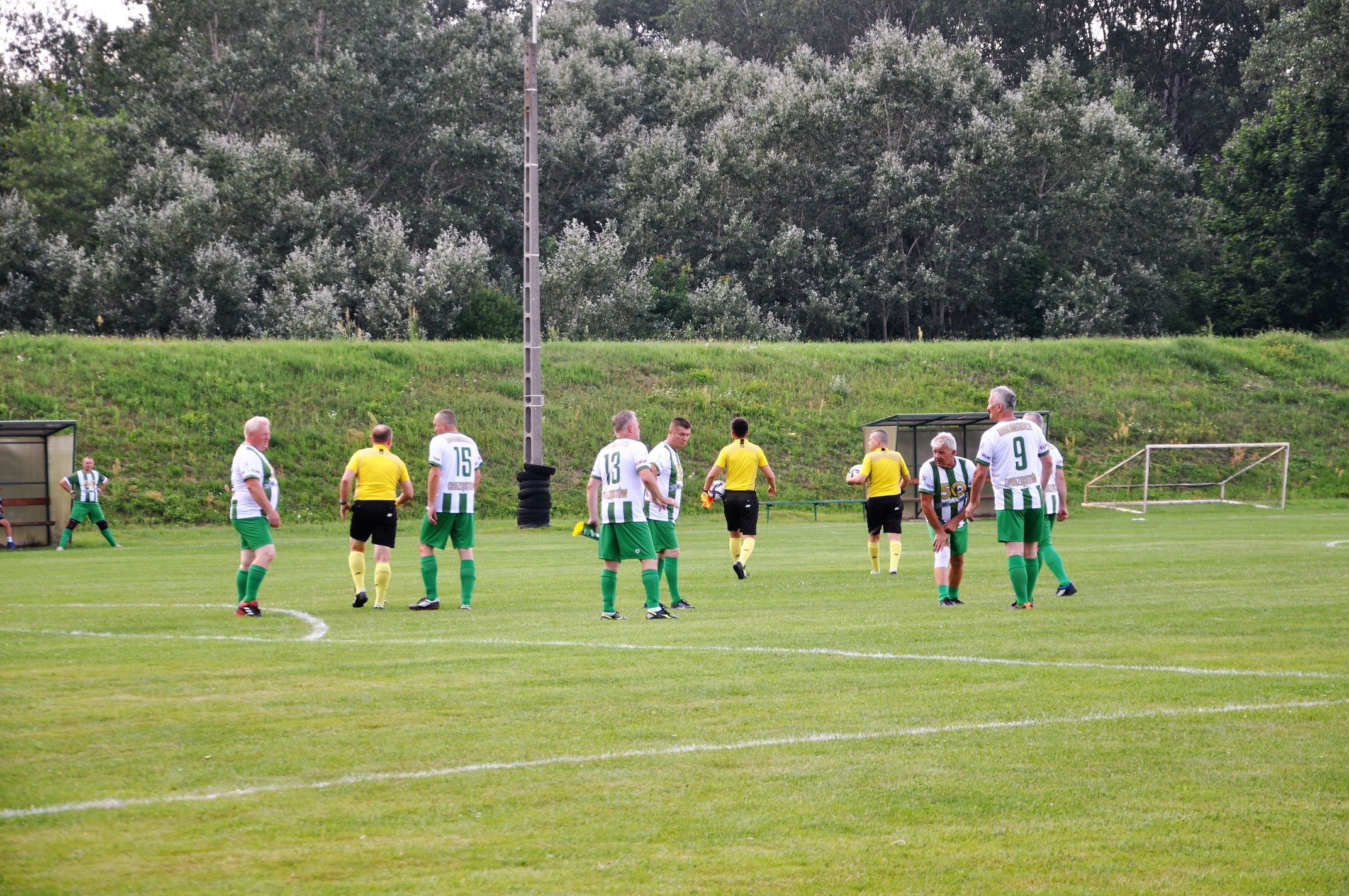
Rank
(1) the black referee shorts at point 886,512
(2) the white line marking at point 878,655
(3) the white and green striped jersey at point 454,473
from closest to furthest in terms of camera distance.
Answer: (2) the white line marking at point 878,655
(3) the white and green striped jersey at point 454,473
(1) the black referee shorts at point 886,512

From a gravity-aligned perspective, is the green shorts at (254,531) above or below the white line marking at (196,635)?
above

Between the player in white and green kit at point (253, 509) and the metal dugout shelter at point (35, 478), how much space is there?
668 inches

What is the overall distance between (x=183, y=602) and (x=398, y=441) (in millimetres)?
21771

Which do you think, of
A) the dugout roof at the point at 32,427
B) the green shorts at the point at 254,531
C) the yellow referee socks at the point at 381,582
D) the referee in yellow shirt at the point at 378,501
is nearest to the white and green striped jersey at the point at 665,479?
the referee in yellow shirt at the point at 378,501

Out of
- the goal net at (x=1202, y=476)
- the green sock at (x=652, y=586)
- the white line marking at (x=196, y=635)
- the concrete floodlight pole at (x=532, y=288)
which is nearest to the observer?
the white line marking at (x=196, y=635)

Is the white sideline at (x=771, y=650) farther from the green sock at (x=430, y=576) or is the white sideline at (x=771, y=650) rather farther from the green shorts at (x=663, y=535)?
the green shorts at (x=663, y=535)

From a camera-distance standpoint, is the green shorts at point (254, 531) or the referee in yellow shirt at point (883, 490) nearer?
the green shorts at point (254, 531)

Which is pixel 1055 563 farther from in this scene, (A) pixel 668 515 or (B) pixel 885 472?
(A) pixel 668 515

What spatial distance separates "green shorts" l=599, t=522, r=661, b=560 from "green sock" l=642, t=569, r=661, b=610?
166 millimetres

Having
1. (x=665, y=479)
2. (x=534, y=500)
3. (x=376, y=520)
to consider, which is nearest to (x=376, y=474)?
(x=376, y=520)

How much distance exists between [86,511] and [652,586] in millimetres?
17348

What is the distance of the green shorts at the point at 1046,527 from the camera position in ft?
46.9

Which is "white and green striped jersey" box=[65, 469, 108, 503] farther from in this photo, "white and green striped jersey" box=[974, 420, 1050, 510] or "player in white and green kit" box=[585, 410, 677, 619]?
"white and green striped jersey" box=[974, 420, 1050, 510]

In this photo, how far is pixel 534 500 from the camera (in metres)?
30.7
